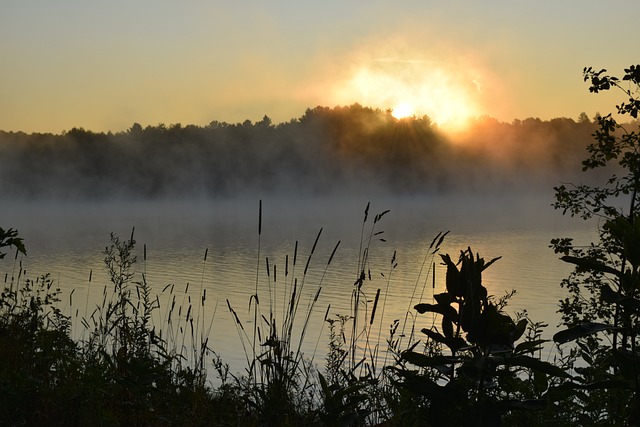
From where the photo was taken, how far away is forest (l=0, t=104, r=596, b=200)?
162 meters

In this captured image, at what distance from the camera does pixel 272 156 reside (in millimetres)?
174750

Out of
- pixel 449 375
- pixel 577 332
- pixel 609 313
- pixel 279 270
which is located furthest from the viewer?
pixel 279 270

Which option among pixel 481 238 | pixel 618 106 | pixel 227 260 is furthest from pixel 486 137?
pixel 618 106

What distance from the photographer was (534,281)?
29.0m

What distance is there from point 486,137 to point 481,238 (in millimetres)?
129139

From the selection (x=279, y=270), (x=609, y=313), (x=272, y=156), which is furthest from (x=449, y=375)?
(x=272, y=156)

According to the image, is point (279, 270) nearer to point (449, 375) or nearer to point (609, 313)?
point (609, 313)

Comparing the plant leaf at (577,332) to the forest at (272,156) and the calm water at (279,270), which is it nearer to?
the calm water at (279,270)

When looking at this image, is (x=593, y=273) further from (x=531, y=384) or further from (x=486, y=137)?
(x=486, y=137)

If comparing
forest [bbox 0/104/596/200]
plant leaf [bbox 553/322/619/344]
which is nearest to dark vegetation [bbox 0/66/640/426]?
plant leaf [bbox 553/322/619/344]

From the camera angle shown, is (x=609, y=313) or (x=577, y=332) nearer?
(x=577, y=332)

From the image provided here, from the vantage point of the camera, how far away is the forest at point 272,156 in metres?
162

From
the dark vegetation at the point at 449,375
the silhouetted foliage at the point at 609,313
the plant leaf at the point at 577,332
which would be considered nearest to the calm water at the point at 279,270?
the dark vegetation at the point at 449,375

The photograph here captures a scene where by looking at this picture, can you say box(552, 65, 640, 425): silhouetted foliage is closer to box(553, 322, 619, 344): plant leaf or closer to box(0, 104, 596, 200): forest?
box(553, 322, 619, 344): plant leaf
